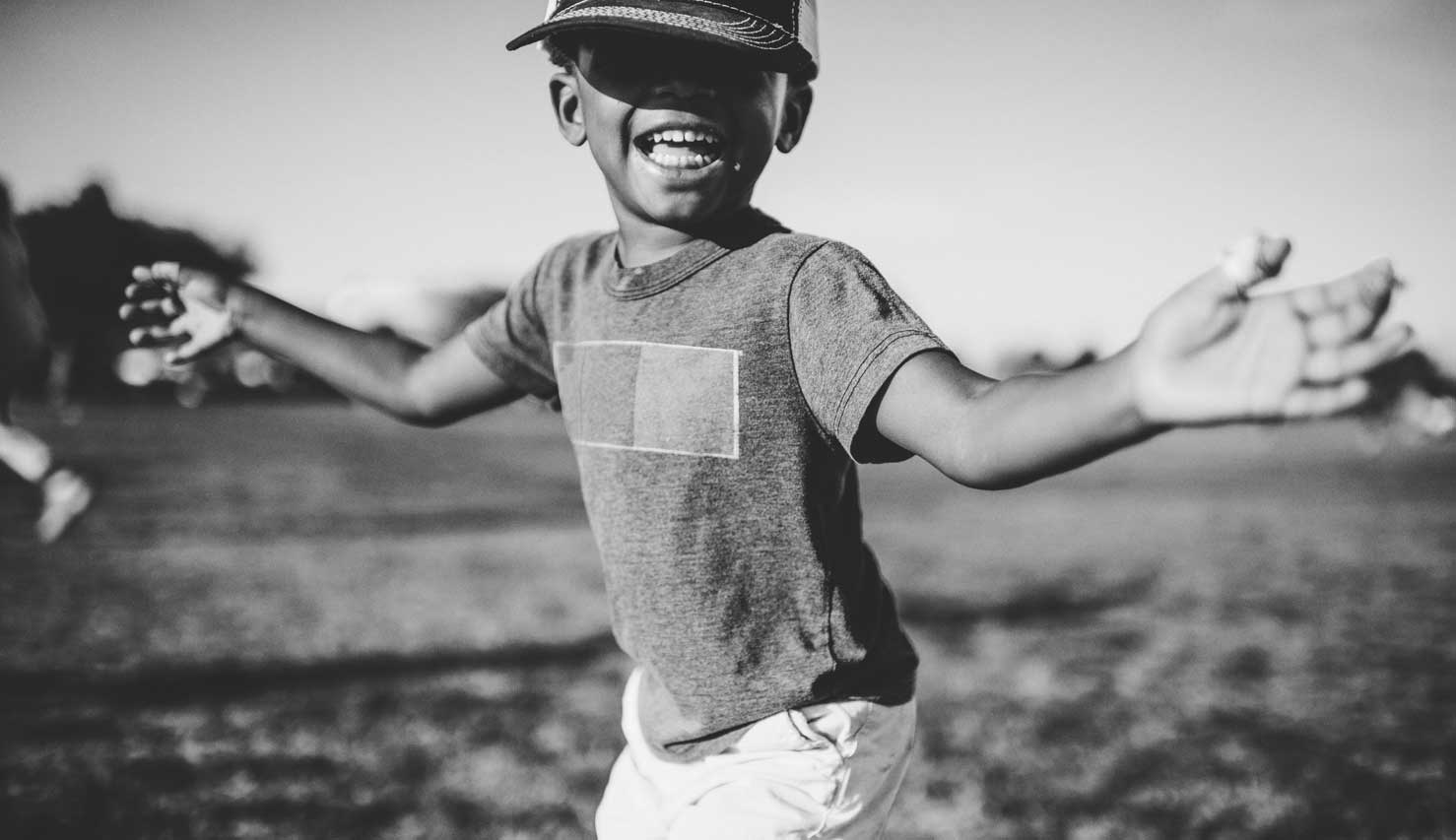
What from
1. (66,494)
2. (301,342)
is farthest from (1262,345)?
(66,494)

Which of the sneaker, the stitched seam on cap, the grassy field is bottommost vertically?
the grassy field

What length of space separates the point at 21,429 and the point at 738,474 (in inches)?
147

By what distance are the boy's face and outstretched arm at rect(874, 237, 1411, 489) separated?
72cm

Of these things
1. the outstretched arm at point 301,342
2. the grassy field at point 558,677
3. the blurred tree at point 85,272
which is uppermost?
the outstretched arm at point 301,342

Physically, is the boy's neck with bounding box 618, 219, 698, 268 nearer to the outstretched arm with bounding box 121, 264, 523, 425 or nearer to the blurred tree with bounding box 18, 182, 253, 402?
the outstretched arm with bounding box 121, 264, 523, 425

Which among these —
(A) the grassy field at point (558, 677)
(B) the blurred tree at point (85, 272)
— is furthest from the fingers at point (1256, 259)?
(B) the blurred tree at point (85, 272)

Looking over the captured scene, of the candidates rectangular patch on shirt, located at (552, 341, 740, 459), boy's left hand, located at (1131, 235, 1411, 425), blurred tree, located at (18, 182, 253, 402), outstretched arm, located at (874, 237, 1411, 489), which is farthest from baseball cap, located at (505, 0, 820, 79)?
blurred tree, located at (18, 182, 253, 402)

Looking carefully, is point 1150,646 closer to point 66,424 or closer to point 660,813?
point 660,813

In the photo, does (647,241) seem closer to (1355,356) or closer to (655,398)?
(655,398)

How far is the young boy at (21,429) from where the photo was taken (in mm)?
4102

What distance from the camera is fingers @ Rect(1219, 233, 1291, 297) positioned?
1002 millimetres

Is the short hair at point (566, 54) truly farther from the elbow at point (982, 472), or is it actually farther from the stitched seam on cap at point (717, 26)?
the elbow at point (982, 472)

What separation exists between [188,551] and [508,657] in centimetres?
430

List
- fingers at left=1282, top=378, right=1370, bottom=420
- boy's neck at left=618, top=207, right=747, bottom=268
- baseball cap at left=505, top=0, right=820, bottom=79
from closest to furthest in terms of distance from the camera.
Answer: fingers at left=1282, top=378, right=1370, bottom=420
baseball cap at left=505, top=0, right=820, bottom=79
boy's neck at left=618, top=207, right=747, bottom=268
